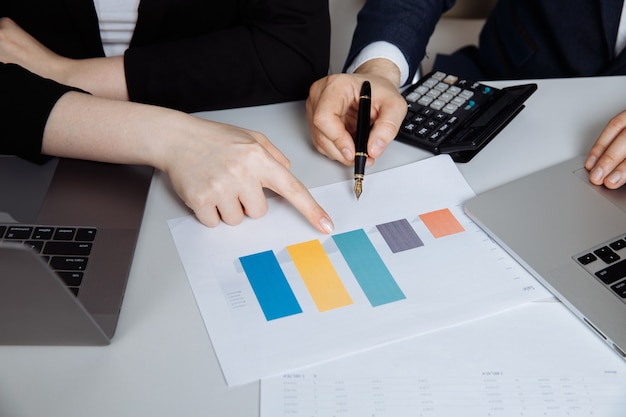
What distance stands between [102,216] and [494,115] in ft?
1.79

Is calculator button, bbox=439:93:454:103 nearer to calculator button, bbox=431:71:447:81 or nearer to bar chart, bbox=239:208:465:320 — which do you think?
calculator button, bbox=431:71:447:81

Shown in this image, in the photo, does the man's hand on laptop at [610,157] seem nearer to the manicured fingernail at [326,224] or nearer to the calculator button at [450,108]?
the calculator button at [450,108]

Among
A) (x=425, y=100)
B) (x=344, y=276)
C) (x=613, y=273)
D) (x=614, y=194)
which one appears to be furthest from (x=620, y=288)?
(x=425, y=100)

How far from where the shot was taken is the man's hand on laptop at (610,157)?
2.54 feet

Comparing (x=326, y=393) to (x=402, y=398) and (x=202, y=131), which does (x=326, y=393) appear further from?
(x=202, y=131)

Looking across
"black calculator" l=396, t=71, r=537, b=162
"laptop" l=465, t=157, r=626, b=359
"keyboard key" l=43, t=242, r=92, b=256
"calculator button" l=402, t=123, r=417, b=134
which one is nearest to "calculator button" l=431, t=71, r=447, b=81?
"black calculator" l=396, t=71, r=537, b=162

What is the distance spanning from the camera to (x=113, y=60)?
0.96 m

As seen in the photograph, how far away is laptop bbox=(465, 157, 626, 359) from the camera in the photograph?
63 cm

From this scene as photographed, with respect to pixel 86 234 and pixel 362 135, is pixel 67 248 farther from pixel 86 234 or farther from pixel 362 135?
pixel 362 135

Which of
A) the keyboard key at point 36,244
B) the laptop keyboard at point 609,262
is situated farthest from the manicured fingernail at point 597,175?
the keyboard key at point 36,244

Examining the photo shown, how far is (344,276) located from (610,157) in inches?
15.3

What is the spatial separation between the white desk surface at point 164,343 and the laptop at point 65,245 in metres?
0.02

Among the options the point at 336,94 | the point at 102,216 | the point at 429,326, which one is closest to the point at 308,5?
the point at 336,94

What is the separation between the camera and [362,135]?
805 millimetres
